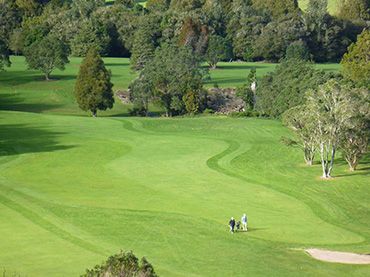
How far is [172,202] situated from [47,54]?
7950 cm

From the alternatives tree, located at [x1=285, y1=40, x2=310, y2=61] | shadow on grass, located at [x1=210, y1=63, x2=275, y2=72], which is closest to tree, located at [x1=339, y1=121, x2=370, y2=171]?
shadow on grass, located at [x1=210, y1=63, x2=275, y2=72]

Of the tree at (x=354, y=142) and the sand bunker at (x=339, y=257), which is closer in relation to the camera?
the sand bunker at (x=339, y=257)

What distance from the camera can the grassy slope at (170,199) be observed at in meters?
48.0

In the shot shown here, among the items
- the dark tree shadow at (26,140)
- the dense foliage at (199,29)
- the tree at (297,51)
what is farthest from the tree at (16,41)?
the dark tree shadow at (26,140)

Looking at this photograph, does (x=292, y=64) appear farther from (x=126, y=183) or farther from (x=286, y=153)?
(x=126, y=183)


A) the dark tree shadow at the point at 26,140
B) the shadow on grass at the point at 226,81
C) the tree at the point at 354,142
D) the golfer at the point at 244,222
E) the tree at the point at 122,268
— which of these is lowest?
the dark tree shadow at the point at 26,140

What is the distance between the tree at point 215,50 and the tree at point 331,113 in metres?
89.4

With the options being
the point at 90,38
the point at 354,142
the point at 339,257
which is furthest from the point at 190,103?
the point at 339,257

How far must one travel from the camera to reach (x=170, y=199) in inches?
2522

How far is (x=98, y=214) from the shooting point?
58375 mm

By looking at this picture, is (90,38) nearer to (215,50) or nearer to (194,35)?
(194,35)

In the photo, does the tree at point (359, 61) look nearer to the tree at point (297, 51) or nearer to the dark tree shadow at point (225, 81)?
the dark tree shadow at point (225, 81)

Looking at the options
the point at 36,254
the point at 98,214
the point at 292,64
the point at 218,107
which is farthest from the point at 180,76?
the point at 36,254

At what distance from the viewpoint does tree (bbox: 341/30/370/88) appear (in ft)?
387
